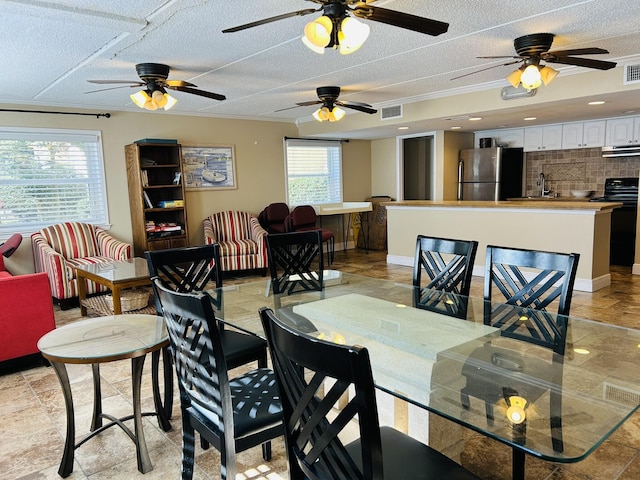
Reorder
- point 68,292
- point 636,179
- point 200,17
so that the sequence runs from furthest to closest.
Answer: point 636,179
point 68,292
point 200,17

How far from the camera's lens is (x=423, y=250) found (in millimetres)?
2834

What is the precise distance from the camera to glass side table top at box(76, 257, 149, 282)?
161 inches

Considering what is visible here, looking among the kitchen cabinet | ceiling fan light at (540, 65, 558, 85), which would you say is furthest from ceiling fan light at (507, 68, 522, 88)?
the kitchen cabinet

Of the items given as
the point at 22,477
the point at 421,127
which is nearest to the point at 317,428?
the point at 22,477

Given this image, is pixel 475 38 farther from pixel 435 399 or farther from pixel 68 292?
pixel 68 292

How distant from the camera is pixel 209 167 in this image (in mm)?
6711

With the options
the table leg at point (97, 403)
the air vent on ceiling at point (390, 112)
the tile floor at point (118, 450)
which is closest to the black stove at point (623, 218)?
the air vent on ceiling at point (390, 112)

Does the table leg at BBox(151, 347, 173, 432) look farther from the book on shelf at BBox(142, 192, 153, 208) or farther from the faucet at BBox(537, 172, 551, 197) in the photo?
the faucet at BBox(537, 172, 551, 197)

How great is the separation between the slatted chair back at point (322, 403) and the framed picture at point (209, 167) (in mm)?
5495

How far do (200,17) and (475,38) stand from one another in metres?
1.99

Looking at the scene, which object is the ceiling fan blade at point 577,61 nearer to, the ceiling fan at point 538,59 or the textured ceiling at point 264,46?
the ceiling fan at point 538,59

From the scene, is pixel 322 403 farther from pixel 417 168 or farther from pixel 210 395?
pixel 417 168

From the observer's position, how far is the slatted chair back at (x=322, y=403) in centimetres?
99

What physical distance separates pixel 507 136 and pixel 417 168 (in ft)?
5.17
